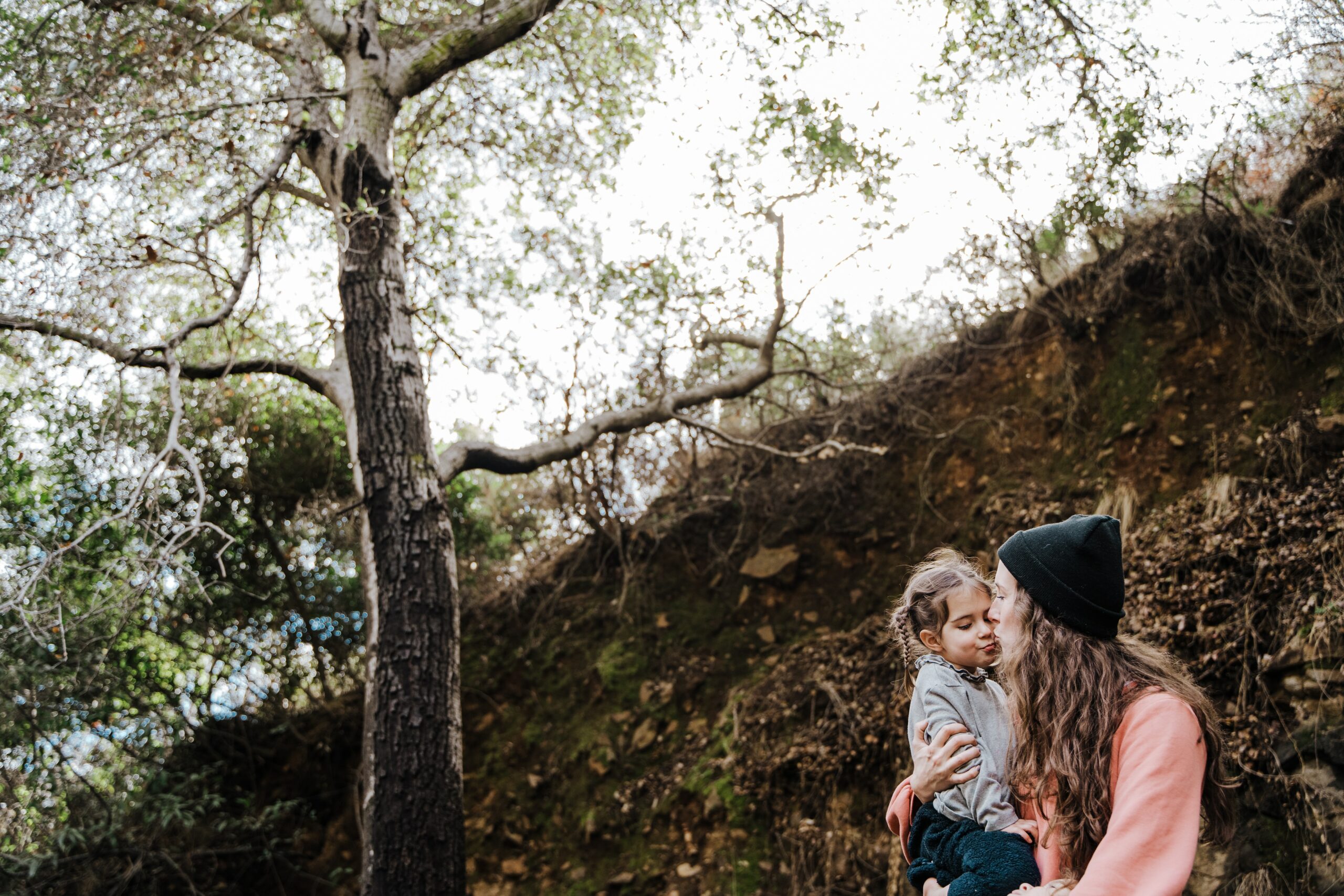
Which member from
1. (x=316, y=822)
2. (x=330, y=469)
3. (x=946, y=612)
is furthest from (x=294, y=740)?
(x=946, y=612)

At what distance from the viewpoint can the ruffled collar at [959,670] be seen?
8.07 ft

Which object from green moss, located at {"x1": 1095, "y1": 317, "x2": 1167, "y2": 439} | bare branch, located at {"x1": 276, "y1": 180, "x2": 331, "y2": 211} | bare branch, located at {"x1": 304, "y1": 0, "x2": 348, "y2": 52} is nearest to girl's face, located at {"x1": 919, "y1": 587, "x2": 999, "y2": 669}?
green moss, located at {"x1": 1095, "y1": 317, "x2": 1167, "y2": 439}

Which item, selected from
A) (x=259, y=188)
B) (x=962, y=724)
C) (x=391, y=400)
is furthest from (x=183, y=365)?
(x=962, y=724)

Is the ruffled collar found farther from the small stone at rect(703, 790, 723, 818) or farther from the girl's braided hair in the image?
the small stone at rect(703, 790, 723, 818)

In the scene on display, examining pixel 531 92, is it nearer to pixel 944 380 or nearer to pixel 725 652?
pixel 944 380

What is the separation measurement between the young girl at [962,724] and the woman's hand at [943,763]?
0.04m

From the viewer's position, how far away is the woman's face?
6.76ft

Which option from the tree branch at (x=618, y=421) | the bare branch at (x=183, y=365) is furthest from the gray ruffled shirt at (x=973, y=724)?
the bare branch at (x=183, y=365)

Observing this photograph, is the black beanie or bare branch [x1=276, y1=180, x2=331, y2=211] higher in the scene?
bare branch [x1=276, y1=180, x2=331, y2=211]

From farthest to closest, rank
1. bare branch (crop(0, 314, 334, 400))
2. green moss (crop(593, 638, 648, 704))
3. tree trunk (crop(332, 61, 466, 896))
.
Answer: green moss (crop(593, 638, 648, 704)) < bare branch (crop(0, 314, 334, 400)) < tree trunk (crop(332, 61, 466, 896))

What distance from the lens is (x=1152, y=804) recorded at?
1.66 metres

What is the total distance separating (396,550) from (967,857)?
13.3ft

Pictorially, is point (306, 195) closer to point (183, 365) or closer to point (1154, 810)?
point (183, 365)

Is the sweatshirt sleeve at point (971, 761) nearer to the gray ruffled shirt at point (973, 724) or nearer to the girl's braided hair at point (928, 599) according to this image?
the gray ruffled shirt at point (973, 724)
